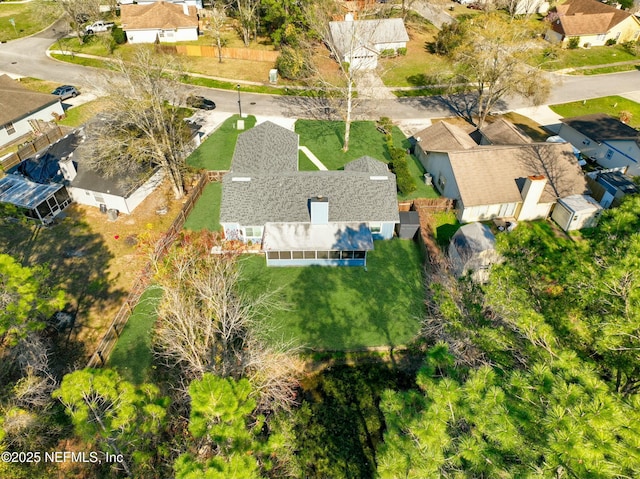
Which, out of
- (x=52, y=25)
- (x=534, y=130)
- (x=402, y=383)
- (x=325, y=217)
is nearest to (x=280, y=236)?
(x=325, y=217)

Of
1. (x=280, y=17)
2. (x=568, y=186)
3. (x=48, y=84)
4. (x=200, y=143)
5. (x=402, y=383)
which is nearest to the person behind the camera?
(x=402, y=383)

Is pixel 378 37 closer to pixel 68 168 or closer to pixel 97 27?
pixel 97 27

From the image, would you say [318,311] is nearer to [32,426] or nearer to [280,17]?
[32,426]

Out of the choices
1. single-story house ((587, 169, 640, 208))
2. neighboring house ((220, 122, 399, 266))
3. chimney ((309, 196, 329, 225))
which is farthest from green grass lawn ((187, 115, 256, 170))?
single-story house ((587, 169, 640, 208))

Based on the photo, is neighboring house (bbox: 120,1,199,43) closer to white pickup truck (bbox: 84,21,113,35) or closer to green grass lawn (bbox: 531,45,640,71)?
white pickup truck (bbox: 84,21,113,35)

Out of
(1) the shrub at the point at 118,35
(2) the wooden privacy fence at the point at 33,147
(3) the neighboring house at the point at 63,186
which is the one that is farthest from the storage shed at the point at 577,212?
(1) the shrub at the point at 118,35

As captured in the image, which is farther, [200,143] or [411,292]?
[200,143]

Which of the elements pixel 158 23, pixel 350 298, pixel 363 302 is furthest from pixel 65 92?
pixel 363 302
